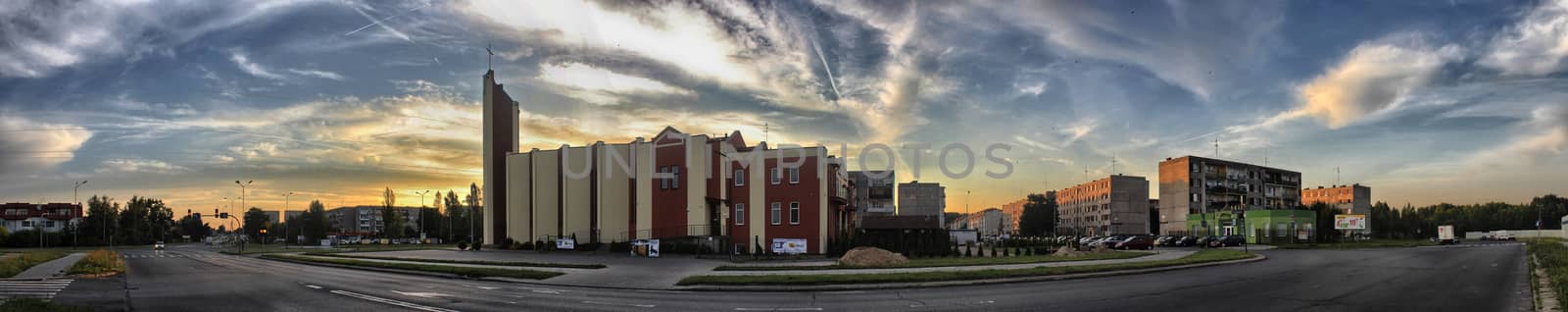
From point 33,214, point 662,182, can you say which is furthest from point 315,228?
point 662,182

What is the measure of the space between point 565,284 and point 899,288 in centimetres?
1125

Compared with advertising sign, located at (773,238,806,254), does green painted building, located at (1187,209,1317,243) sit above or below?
below

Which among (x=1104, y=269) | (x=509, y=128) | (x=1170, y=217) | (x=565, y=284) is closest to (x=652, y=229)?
(x=509, y=128)

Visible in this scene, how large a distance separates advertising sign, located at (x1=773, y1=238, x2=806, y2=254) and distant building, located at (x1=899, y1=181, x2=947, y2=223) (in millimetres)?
86908

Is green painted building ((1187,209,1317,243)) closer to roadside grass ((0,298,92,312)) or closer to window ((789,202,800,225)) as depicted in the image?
window ((789,202,800,225))

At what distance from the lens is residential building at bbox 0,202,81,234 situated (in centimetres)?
14888

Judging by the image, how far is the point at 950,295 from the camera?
21.4 meters

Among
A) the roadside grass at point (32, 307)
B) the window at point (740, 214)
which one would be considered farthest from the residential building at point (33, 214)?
→ the roadside grass at point (32, 307)

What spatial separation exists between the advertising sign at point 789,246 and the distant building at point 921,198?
86908mm

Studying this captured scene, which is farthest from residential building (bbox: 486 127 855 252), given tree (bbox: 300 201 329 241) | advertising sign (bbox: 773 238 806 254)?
tree (bbox: 300 201 329 241)

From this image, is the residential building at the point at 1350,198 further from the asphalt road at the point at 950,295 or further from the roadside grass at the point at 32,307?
the roadside grass at the point at 32,307

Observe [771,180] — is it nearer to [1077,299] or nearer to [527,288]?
[527,288]

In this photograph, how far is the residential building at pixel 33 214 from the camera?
488ft

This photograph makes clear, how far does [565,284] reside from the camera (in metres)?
27.7
